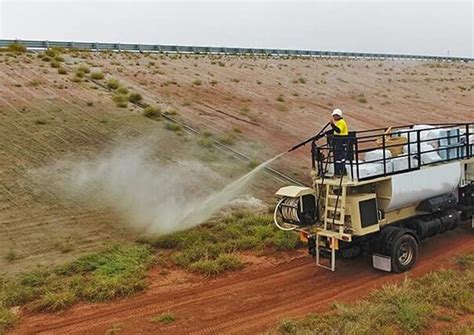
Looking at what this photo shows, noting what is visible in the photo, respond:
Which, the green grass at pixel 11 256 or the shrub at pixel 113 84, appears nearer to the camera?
the green grass at pixel 11 256

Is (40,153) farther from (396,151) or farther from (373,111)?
(373,111)

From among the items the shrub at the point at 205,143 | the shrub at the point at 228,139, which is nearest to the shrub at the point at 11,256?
the shrub at the point at 205,143

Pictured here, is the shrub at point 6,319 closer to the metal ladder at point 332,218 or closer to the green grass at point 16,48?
the metal ladder at point 332,218

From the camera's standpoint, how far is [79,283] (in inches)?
383

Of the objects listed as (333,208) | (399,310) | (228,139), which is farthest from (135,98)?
(399,310)

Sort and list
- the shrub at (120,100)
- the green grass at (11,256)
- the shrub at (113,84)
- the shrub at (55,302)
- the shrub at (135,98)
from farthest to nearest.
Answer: the shrub at (113,84) < the shrub at (135,98) < the shrub at (120,100) < the green grass at (11,256) < the shrub at (55,302)

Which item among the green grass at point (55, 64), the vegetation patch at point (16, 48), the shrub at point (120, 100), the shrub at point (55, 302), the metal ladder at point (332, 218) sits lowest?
the shrub at point (55, 302)

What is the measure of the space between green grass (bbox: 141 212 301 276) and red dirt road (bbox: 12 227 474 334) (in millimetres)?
547

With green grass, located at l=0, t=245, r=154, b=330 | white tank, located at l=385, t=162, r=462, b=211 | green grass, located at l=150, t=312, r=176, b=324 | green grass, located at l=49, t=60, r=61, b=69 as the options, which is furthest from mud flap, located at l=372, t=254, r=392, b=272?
green grass, located at l=49, t=60, r=61, b=69

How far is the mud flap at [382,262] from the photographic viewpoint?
1002cm

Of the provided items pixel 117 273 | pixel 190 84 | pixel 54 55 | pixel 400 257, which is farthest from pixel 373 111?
pixel 117 273

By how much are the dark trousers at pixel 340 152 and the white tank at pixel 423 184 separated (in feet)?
3.71

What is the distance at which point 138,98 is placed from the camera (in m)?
22.7

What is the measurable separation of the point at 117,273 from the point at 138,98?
44.9 feet
